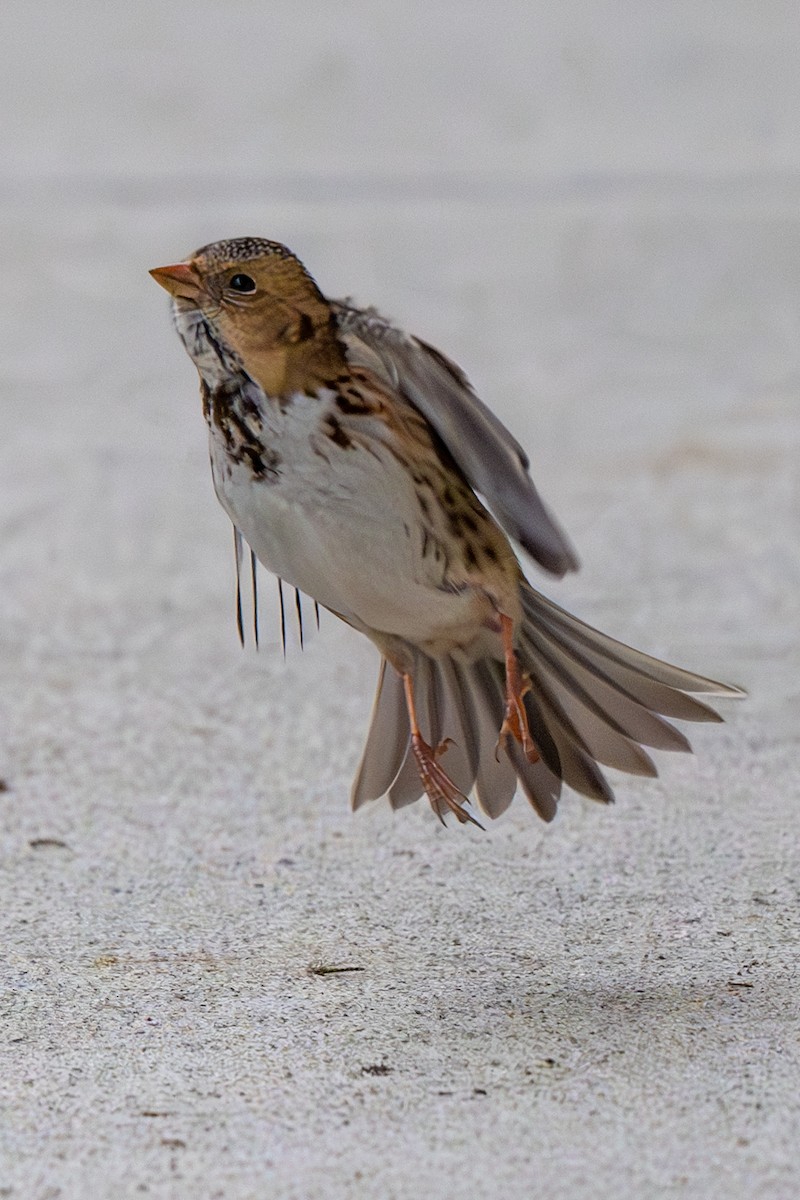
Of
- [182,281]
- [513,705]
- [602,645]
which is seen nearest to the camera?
[182,281]

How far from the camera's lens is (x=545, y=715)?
2732 millimetres

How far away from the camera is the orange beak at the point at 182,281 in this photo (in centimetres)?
233

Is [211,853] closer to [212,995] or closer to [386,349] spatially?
[212,995]

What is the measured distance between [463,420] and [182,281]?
1.30 ft

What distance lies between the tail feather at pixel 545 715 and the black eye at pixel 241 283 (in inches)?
24.0

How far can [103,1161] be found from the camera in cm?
212

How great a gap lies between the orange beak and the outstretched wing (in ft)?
0.60

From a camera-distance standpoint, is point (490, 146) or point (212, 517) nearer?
point (212, 517)

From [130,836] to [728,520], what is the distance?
8.16 ft

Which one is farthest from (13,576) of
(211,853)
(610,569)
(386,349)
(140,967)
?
(386,349)

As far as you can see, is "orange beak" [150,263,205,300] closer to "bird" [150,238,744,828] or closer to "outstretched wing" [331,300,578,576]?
"bird" [150,238,744,828]

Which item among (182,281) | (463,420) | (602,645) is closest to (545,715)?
(602,645)

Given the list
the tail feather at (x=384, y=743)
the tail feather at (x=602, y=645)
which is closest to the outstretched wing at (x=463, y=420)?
the tail feather at (x=602, y=645)

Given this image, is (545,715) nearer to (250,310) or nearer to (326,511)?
(326,511)
